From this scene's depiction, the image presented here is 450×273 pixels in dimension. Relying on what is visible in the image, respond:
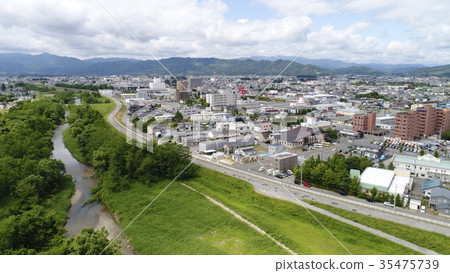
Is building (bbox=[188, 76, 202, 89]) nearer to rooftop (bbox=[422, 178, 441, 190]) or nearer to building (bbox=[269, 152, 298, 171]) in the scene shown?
building (bbox=[269, 152, 298, 171])

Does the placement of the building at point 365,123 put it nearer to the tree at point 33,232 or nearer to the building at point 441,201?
the building at point 441,201

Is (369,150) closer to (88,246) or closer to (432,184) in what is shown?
(432,184)

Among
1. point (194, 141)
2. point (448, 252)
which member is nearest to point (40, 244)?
point (448, 252)

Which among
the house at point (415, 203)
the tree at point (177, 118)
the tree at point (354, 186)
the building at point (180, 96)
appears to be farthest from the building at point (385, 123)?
the building at point (180, 96)

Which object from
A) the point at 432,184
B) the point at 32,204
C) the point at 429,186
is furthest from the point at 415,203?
the point at 32,204

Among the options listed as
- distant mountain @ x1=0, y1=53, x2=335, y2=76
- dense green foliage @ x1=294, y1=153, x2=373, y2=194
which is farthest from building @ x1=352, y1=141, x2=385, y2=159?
distant mountain @ x1=0, y1=53, x2=335, y2=76

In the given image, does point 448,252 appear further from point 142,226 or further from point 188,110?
point 188,110
